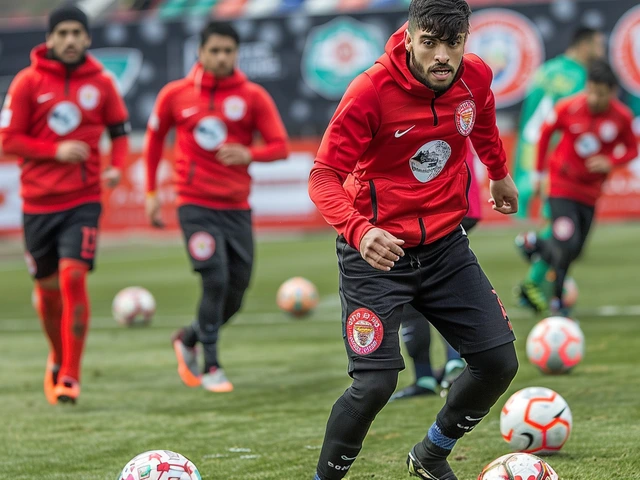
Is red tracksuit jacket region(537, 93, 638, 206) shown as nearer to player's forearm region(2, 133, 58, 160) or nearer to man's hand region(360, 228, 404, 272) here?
player's forearm region(2, 133, 58, 160)

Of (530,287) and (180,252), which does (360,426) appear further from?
(180,252)

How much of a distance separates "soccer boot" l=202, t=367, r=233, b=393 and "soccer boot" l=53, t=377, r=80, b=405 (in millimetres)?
938

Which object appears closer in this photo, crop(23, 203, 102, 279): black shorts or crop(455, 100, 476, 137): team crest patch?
crop(455, 100, 476, 137): team crest patch

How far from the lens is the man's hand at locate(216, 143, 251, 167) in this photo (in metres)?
7.98

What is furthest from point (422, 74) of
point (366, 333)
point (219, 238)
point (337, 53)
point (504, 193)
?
point (337, 53)

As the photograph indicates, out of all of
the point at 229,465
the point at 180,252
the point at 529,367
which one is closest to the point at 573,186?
the point at 529,367

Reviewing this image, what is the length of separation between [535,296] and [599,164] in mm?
1580

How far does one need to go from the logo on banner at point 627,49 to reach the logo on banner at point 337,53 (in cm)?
451

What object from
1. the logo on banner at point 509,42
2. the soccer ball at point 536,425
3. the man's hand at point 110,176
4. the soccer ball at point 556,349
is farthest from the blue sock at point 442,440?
the logo on banner at point 509,42

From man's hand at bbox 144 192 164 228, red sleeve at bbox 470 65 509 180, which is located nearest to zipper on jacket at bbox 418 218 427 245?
red sleeve at bbox 470 65 509 180

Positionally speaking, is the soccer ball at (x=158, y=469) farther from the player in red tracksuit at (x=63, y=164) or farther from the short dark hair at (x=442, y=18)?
the player in red tracksuit at (x=63, y=164)

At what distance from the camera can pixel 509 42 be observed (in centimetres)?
2241

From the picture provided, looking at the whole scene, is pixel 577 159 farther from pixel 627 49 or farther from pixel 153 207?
pixel 627 49

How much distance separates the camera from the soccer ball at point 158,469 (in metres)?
4.58
